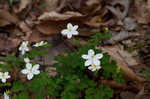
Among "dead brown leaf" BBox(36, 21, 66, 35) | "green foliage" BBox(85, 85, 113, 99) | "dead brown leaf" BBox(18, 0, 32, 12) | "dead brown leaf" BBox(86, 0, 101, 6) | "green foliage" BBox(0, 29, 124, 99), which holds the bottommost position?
"green foliage" BBox(85, 85, 113, 99)

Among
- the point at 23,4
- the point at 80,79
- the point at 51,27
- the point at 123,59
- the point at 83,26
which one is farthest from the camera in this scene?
the point at 23,4

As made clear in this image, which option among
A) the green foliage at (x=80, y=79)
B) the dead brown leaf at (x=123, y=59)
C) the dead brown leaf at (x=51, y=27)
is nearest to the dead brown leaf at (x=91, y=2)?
the dead brown leaf at (x=51, y=27)

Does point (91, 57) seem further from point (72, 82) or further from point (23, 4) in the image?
point (23, 4)

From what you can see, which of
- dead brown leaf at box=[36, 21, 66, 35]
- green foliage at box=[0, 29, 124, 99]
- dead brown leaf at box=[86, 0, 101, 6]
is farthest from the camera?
dead brown leaf at box=[86, 0, 101, 6]

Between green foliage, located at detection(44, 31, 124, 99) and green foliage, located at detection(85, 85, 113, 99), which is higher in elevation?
green foliage, located at detection(44, 31, 124, 99)

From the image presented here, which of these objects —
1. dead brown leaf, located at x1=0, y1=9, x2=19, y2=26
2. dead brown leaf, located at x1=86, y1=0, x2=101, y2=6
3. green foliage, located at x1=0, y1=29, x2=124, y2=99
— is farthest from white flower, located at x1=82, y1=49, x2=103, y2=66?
dead brown leaf, located at x1=0, y1=9, x2=19, y2=26

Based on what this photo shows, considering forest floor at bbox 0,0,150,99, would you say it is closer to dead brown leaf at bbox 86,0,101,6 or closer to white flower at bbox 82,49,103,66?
dead brown leaf at bbox 86,0,101,6

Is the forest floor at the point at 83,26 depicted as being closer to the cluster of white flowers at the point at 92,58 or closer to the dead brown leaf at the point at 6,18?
the dead brown leaf at the point at 6,18

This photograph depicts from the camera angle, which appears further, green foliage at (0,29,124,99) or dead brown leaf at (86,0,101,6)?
dead brown leaf at (86,0,101,6)

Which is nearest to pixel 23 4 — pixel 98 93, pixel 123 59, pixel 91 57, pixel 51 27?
pixel 51 27
